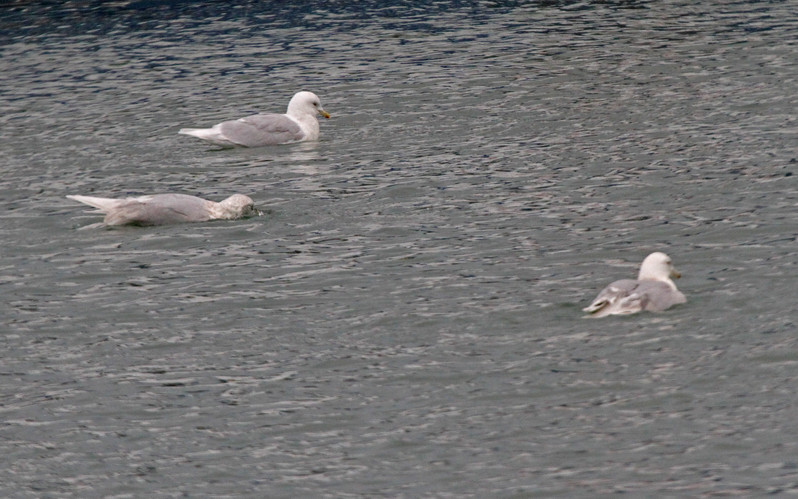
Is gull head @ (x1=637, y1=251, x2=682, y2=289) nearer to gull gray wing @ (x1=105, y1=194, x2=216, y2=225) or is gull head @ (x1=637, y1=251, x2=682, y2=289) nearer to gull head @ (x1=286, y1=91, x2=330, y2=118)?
gull gray wing @ (x1=105, y1=194, x2=216, y2=225)

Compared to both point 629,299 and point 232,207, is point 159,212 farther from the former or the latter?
point 629,299

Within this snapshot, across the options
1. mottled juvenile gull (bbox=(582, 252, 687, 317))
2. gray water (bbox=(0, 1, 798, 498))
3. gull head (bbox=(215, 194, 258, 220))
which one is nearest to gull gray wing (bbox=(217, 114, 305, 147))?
gray water (bbox=(0, 1, 798, 498))

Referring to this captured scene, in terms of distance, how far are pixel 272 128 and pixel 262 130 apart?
18cm

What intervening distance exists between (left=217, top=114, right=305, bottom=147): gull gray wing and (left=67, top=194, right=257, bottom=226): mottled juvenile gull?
16.0 ft

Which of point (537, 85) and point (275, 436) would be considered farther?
point (537, 85)

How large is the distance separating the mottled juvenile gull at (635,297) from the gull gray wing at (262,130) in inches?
419

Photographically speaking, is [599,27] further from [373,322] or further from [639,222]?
[373,322]

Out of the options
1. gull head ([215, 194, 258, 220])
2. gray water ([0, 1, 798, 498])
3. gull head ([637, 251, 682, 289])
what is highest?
gull head ([637, 251, 682, 289])

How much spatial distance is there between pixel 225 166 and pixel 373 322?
881 centimetres

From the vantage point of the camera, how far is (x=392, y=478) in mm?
10930

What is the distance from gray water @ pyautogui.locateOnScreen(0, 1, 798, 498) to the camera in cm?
1133

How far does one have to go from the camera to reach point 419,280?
15.6 metres

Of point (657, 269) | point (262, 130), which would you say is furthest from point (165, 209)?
point (657, 269)

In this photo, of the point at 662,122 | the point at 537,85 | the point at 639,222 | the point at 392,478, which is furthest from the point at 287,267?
the point at 537,85
